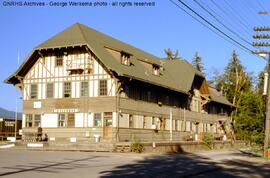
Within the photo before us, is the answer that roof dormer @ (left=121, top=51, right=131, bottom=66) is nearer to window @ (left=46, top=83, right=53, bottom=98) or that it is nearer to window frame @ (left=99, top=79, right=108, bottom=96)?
window frame @ (left=99, top=79, right=108, bottom=96)

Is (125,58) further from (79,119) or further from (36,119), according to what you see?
(36,119)

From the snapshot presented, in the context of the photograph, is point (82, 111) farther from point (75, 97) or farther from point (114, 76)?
point (114, 76)

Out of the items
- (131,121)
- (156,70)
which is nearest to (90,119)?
(131,121)

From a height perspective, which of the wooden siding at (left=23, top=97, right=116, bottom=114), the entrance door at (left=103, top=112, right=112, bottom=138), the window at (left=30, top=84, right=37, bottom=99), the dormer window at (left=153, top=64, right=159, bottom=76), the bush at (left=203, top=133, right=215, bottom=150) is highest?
the dormer window at (left=153, top=64, right=159, bottom=76)

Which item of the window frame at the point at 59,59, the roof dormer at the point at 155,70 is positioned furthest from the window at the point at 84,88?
the roof dormer at the point at 155,70

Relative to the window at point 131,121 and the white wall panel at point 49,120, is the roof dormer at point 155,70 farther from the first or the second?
the white wall panel at point 49,120

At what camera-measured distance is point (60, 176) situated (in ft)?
54.0

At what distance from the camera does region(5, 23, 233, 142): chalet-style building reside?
3900cm

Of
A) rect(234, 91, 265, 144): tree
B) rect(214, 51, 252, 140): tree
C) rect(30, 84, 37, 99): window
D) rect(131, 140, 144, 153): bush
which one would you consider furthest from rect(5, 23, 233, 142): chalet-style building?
rect(214, 51, 252, 140): tree

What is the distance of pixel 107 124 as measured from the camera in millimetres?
39031

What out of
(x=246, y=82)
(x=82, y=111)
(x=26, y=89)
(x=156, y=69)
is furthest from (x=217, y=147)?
(x=246, y=82)

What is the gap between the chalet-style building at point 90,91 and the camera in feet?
128

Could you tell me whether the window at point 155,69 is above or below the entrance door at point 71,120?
above

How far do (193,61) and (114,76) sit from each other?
7760cm
